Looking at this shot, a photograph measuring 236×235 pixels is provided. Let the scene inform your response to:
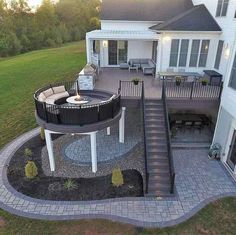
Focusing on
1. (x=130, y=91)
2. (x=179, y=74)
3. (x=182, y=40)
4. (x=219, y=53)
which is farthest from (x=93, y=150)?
(x=219, y=53)

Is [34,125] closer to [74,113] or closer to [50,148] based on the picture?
[50,148]

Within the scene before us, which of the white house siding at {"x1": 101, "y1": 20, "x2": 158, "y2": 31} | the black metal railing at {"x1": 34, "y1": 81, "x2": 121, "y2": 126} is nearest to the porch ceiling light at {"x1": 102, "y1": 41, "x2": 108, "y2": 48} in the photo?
the white house siding at {"x1": 101, "y1": 20, "x2": 158, "y2": 31}

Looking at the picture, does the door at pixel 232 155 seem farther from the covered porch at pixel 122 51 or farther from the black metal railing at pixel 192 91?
the covered porch at pixel 122 51

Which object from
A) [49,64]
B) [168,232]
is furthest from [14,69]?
[168,232]

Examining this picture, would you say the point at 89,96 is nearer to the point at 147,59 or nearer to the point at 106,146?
the point at 106,146

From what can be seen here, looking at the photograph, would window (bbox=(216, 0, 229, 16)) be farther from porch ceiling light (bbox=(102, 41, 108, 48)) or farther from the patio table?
porch ceiling light (bbox=(102, 41, 108, 48))

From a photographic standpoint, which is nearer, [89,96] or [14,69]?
[89,96]
